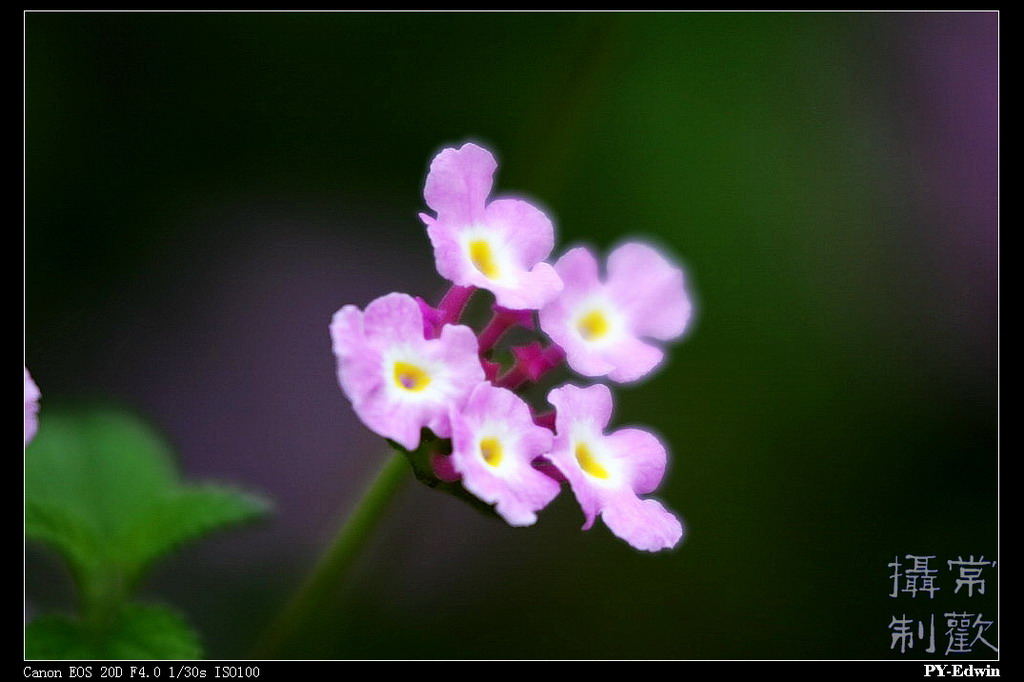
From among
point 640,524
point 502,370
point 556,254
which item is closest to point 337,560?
point 502,370

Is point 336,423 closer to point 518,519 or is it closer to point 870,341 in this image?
point 870,341

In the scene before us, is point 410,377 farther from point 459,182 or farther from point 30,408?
point 30,408

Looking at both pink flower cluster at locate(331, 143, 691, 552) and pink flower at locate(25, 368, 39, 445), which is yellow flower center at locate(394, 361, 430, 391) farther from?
pink flower at locate(25, 368, 39, 445)

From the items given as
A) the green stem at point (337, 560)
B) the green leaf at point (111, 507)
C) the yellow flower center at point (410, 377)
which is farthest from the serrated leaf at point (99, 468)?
the yellow flower center at point (410, 377)

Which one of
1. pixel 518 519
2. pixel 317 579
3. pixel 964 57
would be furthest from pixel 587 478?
pixel 964 57

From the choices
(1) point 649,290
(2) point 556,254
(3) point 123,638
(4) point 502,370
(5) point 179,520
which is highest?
(2) point 556,254

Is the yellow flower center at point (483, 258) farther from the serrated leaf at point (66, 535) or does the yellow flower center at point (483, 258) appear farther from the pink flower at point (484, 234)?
the serrated leaf at point (66, 535)

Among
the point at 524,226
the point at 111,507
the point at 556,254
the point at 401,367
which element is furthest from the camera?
the point at 556,254
